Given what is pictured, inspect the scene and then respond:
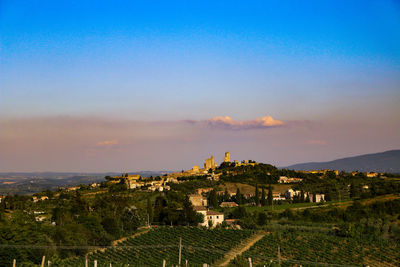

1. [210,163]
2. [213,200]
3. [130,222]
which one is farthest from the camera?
[210,163]

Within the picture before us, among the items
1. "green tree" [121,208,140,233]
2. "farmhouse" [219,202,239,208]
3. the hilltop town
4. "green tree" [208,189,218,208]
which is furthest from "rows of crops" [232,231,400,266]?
"farmhouse" [219,202,239,208]

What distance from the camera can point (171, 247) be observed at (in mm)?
29547

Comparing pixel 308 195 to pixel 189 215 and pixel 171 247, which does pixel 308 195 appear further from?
pixel 171 247

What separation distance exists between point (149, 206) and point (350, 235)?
19.7 metres

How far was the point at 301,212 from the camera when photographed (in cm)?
4641

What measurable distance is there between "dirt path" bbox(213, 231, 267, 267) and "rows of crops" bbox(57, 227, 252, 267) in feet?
1.25

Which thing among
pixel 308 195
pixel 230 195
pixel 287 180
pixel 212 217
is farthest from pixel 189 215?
pixel 287 180

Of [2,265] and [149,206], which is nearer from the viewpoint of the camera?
[2,265]

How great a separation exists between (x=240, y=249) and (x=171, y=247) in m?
4.98

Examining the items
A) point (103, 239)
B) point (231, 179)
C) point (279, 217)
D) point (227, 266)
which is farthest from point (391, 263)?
point (231, 179)

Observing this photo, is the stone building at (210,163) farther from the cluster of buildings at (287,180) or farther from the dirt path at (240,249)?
the dirt path at (240,249)

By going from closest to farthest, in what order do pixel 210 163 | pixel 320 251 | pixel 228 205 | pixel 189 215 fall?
pixel 320 251 < pixel 189 215 < pixel 228 205 < pixel 210 163

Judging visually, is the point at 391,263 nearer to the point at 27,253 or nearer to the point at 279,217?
the point at 279,217

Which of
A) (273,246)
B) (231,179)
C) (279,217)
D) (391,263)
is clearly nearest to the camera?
(391,263)
